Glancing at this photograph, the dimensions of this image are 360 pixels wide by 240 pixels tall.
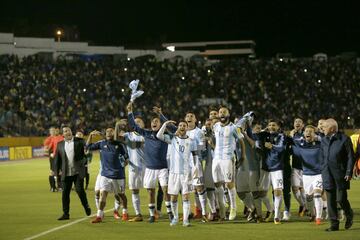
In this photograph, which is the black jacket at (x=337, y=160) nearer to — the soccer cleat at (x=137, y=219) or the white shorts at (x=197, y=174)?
the white shorts at (x=197, y=174)

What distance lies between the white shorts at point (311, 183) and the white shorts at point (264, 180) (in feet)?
2.79

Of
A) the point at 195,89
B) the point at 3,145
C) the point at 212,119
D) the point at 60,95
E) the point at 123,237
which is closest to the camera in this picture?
the point at 123,237

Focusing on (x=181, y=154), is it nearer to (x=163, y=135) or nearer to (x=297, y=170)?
(x=163, y=135)

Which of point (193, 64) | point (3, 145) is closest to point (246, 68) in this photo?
point (193, 64)

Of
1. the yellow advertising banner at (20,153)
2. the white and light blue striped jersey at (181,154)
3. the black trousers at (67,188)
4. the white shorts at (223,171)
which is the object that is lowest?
the black trousers at (67,188)

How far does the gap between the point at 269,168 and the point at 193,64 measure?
5955cm

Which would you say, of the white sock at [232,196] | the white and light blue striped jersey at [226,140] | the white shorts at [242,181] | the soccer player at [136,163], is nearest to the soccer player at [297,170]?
the white shorts at [242,181]

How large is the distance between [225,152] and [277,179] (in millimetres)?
1238

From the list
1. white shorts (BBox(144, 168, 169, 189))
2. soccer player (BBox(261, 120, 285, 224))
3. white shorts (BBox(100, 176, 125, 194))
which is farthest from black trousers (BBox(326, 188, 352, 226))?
white shorts (BBox(100, 176, 125, 194))

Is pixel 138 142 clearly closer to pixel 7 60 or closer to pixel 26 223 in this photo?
pixel 26 223

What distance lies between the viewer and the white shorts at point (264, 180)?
1650 centimetres

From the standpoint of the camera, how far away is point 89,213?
17625mm

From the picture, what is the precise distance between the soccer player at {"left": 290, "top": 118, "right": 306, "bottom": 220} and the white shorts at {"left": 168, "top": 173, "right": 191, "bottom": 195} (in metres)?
2.45

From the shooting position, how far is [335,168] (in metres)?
14.3
